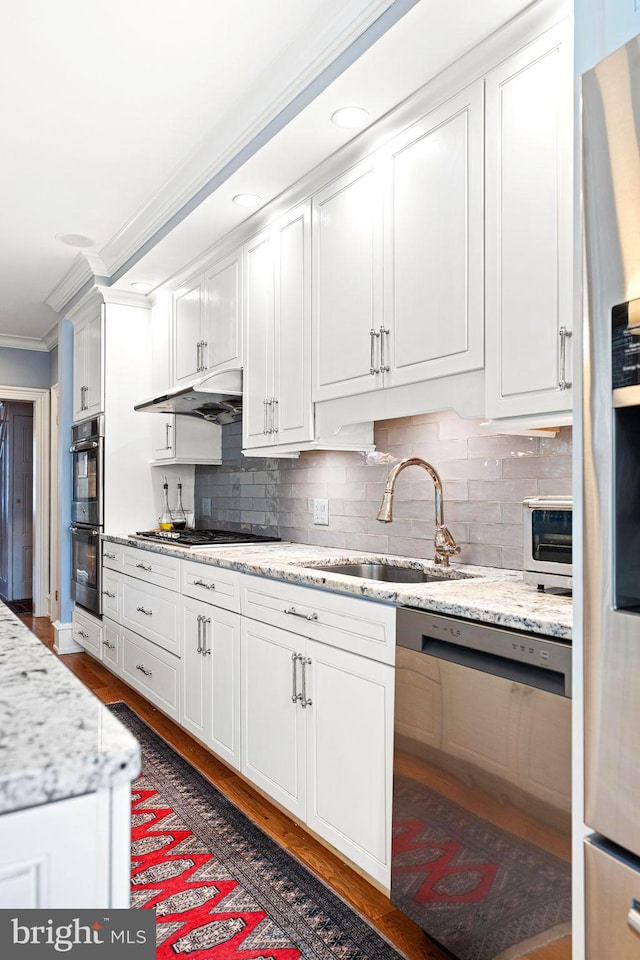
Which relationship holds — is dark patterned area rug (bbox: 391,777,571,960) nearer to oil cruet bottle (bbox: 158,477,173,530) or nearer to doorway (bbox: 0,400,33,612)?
oil cruet bottle (bbox: 158,477,173,530)

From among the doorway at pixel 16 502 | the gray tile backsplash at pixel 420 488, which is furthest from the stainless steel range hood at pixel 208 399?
the doorway at pixel 16 502

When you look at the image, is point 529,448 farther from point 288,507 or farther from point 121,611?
point 121,611

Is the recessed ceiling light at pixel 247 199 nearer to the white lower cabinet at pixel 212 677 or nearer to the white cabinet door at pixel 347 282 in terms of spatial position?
the white cabinet door at pixel 347 282

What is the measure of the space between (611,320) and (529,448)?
1161 mm

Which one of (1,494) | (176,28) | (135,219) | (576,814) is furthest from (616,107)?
(1,494)

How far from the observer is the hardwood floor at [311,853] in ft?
5.84

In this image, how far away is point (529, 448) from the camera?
7.41 ft

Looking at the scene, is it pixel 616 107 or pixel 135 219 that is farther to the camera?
pixel 135 219

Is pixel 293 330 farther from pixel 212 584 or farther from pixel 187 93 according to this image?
pixel 212 584

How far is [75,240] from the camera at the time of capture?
13.6 ft

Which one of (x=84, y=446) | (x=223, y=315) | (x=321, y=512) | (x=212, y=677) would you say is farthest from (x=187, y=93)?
(x=84, y=446)

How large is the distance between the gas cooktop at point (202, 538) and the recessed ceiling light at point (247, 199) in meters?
1.63

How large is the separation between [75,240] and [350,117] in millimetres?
2359

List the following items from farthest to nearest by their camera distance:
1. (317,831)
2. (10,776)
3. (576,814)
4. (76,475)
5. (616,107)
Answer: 1. (76,475)
2. (317,831)
3. (576,814)
4. (616,107)
5. (10,776)
